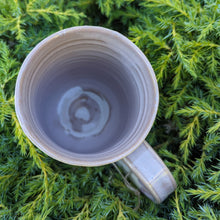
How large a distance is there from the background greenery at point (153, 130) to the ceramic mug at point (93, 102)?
10cm

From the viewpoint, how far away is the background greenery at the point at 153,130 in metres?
0.81

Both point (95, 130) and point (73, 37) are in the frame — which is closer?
point (73, 37)

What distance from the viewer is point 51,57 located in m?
0.76

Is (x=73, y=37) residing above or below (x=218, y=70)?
above

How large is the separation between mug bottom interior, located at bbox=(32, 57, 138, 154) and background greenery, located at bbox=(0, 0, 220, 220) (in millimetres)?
101

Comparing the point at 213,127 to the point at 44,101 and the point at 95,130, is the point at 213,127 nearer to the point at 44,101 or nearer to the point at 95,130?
the point at 95,130

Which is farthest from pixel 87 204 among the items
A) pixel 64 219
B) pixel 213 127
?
pixel 213 127

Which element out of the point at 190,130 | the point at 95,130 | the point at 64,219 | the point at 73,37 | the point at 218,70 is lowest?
the point at 64,219

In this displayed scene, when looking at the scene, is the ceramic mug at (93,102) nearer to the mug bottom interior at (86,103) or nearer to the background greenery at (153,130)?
the mug bottom interior at (86,103)

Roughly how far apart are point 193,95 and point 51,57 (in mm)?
512

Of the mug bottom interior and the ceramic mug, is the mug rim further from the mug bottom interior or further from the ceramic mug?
the mug bottom interior

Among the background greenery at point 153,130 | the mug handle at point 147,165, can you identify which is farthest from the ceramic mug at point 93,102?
the background greenery at point 153,130

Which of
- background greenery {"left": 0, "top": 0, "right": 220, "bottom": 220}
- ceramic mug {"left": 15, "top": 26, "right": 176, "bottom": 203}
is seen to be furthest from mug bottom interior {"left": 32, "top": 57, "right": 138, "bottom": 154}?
background greenery {"left": 0, "top": 0, "right": 220, "bottom": 220}

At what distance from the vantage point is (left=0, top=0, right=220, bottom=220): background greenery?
813 mm
